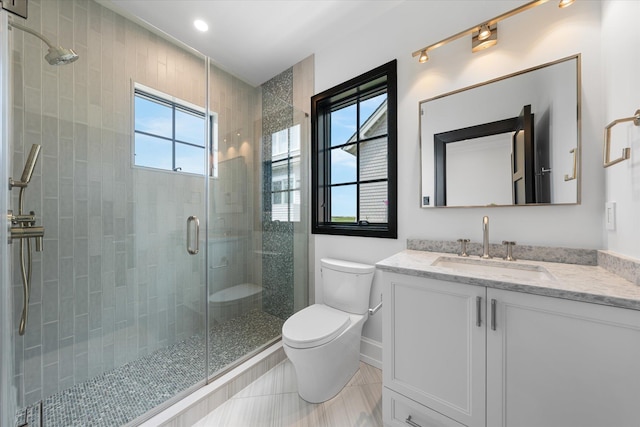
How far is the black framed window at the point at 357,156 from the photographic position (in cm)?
173

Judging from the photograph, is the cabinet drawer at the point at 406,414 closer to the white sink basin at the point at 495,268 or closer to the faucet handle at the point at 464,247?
the white sink basin at the point at 495,268

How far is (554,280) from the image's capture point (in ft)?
3.03

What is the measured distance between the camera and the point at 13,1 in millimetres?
704

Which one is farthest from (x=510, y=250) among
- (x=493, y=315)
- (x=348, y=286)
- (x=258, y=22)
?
(x=258, y=22)

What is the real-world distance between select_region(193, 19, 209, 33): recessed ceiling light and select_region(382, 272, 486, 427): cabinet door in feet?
7.46

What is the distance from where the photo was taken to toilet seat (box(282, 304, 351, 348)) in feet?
4.39

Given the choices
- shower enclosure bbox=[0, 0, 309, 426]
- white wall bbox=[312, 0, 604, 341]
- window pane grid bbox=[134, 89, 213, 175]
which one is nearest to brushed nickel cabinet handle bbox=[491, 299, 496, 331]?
white wall bbox=[312, 0, 604, 341]

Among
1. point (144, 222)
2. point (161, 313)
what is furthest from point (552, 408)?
point (144, 222)

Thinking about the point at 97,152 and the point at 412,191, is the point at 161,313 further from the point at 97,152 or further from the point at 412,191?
the point at 412,191

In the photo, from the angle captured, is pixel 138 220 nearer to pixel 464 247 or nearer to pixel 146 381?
pixel 146 381

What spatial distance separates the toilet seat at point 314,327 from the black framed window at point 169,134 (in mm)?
1246

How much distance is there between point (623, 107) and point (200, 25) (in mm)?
2579

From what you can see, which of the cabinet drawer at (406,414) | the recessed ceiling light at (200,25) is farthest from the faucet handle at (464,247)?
the recessed ceiling light at (200,25)

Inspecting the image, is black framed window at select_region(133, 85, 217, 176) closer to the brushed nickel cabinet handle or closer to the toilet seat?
the toilet seat
